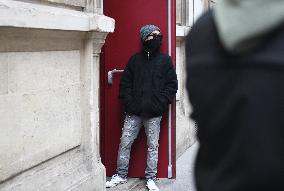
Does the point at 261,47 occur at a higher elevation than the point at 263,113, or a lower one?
higher

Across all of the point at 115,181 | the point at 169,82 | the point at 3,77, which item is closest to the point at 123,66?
the point at 169,82

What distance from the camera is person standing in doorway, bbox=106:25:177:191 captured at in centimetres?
510

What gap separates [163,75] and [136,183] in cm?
119

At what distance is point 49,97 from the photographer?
12.7ft

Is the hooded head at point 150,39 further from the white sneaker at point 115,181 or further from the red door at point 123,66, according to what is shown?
the white sneaker at point 115,181

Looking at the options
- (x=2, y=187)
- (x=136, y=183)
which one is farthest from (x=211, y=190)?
(x=136, y=183)

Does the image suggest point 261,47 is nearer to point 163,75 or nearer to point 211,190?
point 211,190

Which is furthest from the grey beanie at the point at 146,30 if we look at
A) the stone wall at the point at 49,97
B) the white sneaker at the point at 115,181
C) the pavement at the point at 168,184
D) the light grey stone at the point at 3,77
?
the light grey stone at the point at 3,77

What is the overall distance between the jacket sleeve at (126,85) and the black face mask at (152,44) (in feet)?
0.70

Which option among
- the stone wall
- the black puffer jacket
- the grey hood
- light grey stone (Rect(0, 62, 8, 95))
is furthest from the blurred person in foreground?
the black puffer jacket

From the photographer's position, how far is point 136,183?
555 cm

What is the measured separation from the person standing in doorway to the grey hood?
399cm

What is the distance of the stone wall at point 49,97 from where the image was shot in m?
3.33

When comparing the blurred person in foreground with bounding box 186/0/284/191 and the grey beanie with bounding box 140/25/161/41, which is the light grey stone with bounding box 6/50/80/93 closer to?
the grey beanie with bounding box 140/25/161/41
